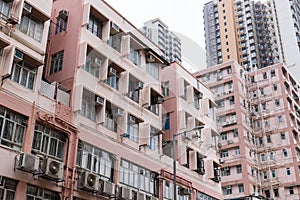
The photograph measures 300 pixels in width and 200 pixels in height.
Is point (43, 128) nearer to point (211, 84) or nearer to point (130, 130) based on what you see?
point (130, 130)

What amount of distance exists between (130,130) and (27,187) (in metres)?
4.99

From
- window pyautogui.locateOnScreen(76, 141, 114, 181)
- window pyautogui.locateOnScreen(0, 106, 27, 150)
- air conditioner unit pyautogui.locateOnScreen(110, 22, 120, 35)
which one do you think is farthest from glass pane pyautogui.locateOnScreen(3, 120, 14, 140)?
air conditioner unit pyautogui.locateOnScreen(110, 22, 120, 35)

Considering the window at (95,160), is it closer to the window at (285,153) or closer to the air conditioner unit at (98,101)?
the air conditioner unit at (98,101)

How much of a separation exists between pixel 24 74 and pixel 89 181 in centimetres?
340

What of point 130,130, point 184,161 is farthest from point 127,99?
point 184,161

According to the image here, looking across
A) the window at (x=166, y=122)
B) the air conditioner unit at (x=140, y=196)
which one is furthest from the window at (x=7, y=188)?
the window at (x=166, y=122)

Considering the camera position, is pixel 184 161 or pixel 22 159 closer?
pixel 22 159

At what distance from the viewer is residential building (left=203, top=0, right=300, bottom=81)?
4963 centimetres

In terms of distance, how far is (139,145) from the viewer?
13844 mm

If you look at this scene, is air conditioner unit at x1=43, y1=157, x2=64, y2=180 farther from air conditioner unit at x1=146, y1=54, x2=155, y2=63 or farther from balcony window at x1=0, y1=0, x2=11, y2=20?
air conditioner unit at x1=146, y1=54, x2=155, y2=63

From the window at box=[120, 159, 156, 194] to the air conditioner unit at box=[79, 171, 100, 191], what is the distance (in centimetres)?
168

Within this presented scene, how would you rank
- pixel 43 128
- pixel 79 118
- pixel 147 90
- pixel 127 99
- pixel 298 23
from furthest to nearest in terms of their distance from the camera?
pixel 298 23
pixel 147 90
pixel 127 99
pixel 79 118
pixel 43 128

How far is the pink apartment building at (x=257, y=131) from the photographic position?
2870 cm

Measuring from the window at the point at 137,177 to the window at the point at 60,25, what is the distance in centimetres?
480
